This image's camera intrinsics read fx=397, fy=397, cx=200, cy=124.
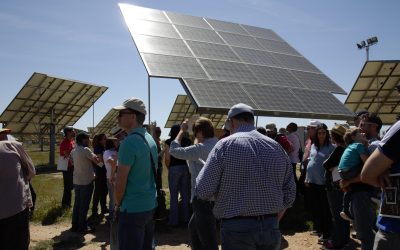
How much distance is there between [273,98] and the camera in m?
10.4

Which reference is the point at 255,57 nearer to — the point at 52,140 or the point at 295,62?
the point at 295,62

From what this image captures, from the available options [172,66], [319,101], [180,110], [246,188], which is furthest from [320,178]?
[180,110]

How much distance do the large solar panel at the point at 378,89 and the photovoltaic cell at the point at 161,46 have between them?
26.0ft

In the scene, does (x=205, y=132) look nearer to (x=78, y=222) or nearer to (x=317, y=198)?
(x=317, y=198)

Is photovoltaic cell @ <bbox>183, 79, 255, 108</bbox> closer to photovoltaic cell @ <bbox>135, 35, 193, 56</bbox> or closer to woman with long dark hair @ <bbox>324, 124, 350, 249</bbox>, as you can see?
photovoltaic cell @ <bbox>135, 35, 193, 56</bbox>

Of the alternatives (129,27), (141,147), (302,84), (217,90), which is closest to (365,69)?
(302,84)

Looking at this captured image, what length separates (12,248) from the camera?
3.83 m

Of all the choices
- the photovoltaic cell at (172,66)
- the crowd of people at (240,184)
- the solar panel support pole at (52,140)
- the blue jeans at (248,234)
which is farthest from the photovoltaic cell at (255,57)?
the solar panel support pole at (52,140)

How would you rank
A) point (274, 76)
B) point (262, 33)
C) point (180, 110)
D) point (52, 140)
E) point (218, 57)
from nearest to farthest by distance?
point (218, 57)
point (274, 76)
point (262, 33)
point (52, 140)
point (180, 110)

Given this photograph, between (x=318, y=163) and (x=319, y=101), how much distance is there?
5.64m

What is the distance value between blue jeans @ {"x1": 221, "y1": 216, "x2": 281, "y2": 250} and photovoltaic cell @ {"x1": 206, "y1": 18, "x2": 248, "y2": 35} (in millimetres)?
12401

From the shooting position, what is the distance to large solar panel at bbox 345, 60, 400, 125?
597 inches

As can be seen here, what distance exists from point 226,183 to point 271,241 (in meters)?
0.50

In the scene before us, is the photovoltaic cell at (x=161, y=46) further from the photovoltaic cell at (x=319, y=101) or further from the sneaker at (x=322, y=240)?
the sneaker at (x=322, y=240)
